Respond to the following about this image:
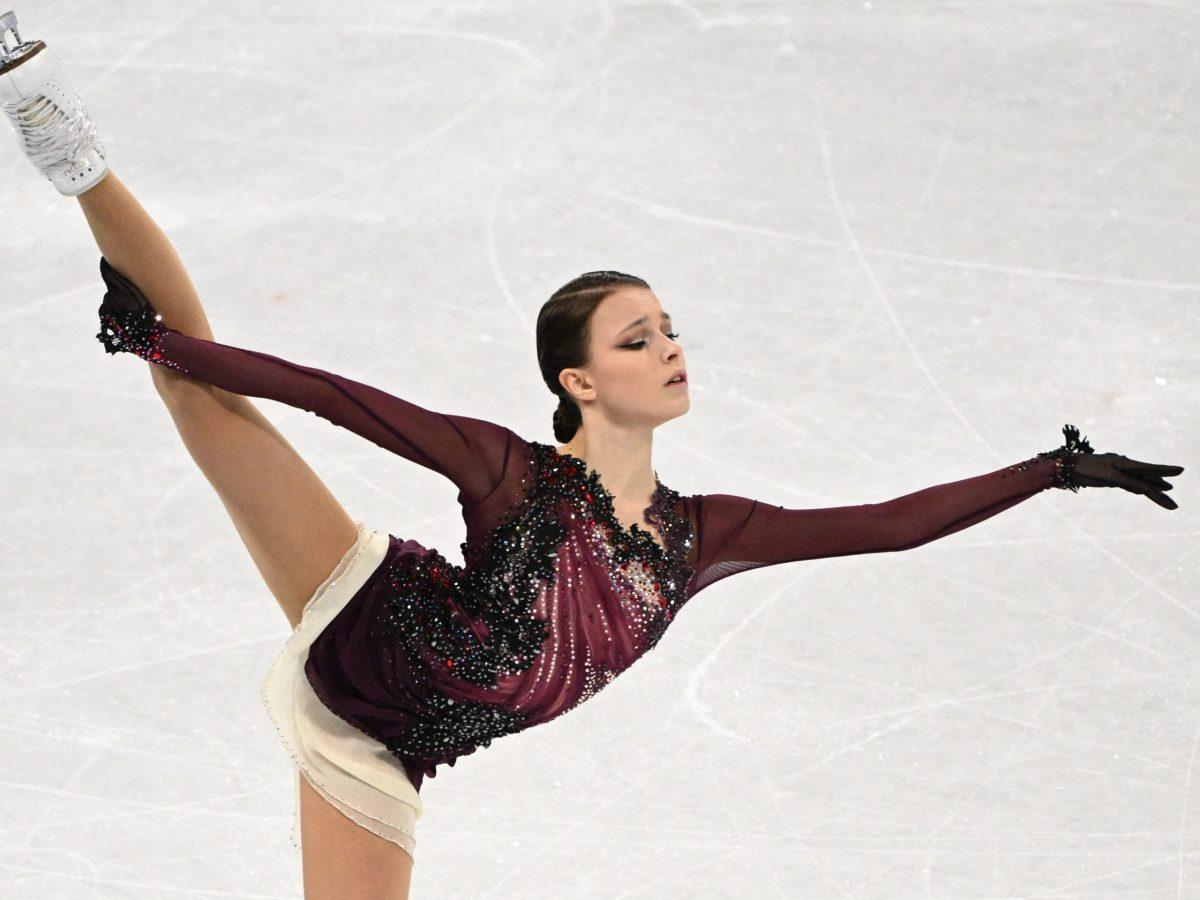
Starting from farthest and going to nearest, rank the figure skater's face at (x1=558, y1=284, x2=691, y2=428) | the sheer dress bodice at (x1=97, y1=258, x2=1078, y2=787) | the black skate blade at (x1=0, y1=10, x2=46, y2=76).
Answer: the figure skater's face at (x1=558, y1=284, x2=691, y2=428)
the sheer dress bodice at (x1=97, y1=258, x2=1078, y2=787)
the black skate blade at (x1=0, y1=10, x2=46, y2=76)

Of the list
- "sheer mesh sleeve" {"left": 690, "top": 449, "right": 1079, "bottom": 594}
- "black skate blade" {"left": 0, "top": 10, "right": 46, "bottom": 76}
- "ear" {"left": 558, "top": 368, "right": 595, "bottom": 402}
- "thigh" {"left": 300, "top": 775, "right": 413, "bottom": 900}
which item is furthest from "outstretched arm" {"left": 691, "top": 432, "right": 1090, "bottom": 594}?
"black skate blade" {"left": 0, "top": 10, "right": 46, "bottom": 76}

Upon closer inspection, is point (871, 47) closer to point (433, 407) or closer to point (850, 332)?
point (850, 332)

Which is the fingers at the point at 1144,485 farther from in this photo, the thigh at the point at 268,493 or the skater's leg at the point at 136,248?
the skater's leg at the point at 136,248

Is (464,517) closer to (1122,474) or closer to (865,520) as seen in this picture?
(865,520)

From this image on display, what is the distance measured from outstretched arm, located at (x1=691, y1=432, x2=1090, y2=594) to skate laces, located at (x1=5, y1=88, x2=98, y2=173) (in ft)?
3.90

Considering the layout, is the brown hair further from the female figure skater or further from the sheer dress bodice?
the sheer dress bodice

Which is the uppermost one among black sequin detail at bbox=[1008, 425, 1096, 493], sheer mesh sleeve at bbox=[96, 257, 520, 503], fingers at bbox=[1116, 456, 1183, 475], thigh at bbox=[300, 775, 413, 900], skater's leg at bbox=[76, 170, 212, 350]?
fingers at bbox=[1116, 456, 1183, 475]

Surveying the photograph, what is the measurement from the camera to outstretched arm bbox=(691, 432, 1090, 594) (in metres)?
3.20

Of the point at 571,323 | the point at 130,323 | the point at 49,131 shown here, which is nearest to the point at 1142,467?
the point at 571,323

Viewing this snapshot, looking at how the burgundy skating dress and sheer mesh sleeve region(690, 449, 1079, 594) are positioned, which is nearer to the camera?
the burgundy skating dress

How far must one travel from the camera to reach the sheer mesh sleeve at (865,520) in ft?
10.5

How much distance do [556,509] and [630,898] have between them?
42.2 inches

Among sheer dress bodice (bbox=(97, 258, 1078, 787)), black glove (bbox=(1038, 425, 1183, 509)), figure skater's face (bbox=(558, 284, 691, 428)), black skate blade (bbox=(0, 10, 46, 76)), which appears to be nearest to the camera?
black skate blade (bbox=(0, 10, 46, 76))

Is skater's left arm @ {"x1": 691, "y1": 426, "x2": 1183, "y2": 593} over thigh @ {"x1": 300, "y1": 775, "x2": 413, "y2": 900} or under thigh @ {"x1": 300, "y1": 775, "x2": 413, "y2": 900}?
over
